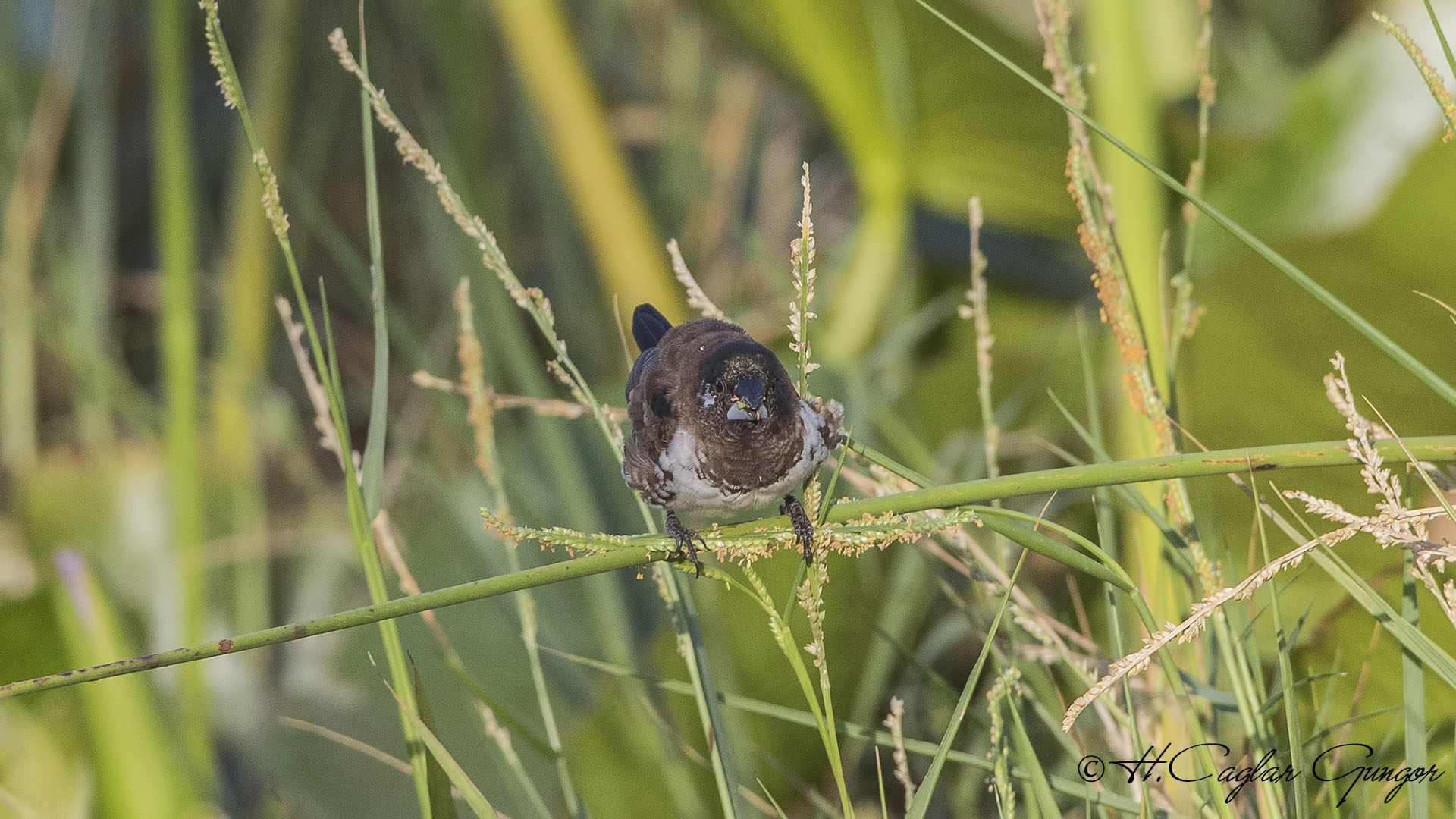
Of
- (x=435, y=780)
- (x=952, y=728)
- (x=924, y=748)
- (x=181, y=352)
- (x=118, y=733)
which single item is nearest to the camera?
(x=952, y=728)

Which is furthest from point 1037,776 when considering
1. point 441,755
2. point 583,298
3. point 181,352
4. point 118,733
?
point 583,298

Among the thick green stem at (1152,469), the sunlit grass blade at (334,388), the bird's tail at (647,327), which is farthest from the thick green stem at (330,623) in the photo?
the bird's tail at (647,327)

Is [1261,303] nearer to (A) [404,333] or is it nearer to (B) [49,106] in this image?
(A) [404,333]

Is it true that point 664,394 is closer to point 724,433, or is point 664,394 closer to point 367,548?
point 724,433

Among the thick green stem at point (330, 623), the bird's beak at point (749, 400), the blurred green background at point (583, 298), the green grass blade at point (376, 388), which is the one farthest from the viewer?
the blurred green background at point (583, 298)

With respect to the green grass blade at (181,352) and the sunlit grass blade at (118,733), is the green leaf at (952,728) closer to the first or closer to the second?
the sunlit grass blade at (118,733)

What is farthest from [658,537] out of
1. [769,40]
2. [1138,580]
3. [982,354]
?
[769,40]

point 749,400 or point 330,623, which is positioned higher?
point 749,400
